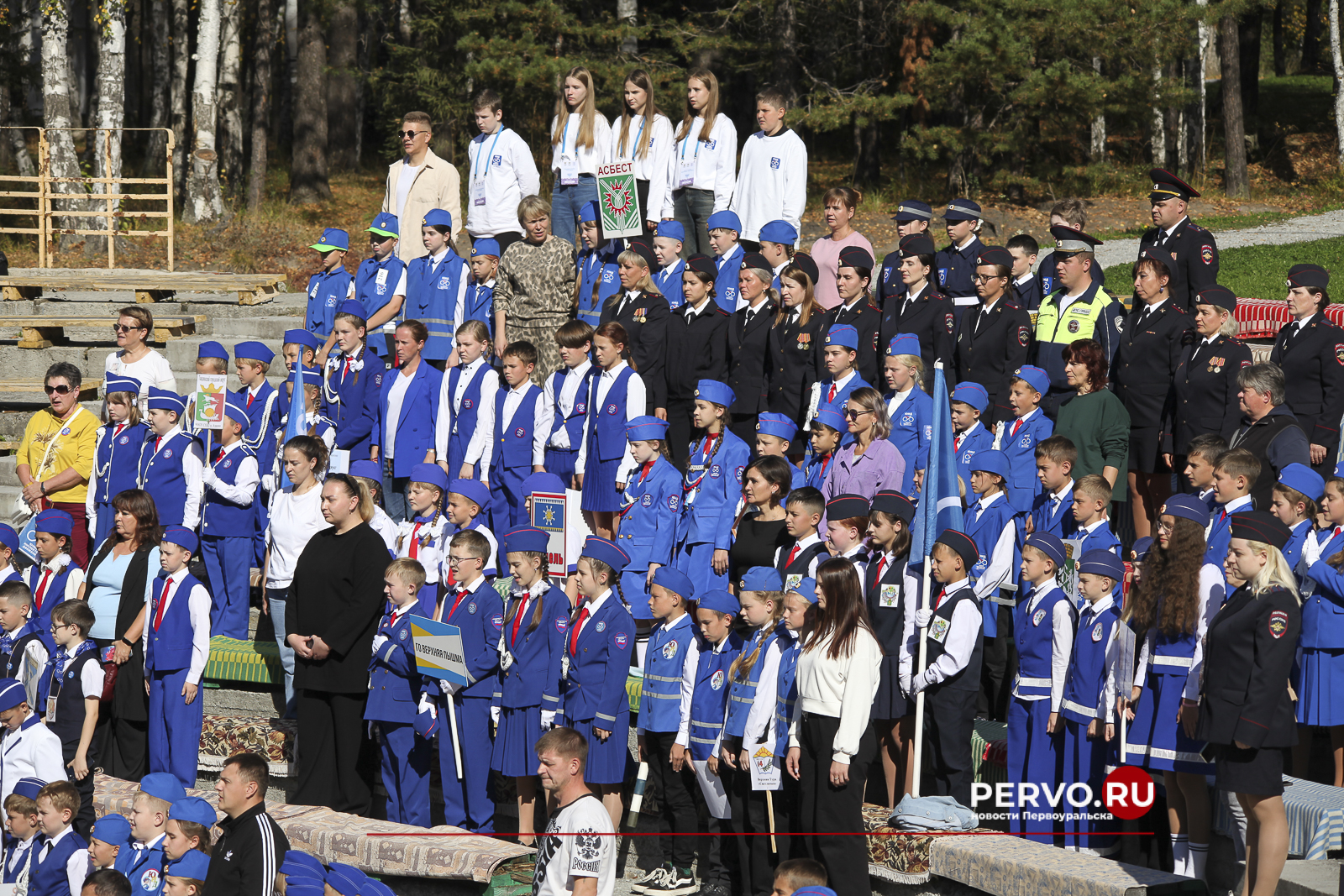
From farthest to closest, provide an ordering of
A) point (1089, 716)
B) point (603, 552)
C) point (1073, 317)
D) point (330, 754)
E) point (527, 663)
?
point (1073, 317) → point (330, 754) → point (527, 663) → point (603, 552) → point (1089, 716)

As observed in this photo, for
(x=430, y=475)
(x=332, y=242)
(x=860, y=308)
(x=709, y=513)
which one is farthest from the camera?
(x=332, y=242)

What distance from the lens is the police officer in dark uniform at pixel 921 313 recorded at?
10.6 meters

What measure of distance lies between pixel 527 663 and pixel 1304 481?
15.0ft

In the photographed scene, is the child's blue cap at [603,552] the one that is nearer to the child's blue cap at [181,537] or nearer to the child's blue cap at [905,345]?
the child's blue cap at [905,345]

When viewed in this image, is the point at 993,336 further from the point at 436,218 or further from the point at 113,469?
the point at 113,469

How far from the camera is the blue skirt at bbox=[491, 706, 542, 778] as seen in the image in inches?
329

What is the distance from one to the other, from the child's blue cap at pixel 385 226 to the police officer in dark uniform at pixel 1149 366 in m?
6.23

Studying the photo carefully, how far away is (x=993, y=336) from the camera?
10336 mm

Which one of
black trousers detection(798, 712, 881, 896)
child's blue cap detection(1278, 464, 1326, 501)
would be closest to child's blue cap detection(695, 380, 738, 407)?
black trousers detection(798, 712, 881, 896)

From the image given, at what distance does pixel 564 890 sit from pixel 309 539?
11.6 ft

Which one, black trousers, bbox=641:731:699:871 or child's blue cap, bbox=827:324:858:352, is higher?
child's blue cap, bbox=827:324:858:352

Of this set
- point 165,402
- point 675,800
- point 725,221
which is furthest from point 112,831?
point 725,221

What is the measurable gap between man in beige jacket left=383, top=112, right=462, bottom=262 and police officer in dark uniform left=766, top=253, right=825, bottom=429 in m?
3.70

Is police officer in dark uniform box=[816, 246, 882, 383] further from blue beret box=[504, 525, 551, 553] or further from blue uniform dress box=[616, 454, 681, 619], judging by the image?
blue beret box=[504, 525, 551, 553]
